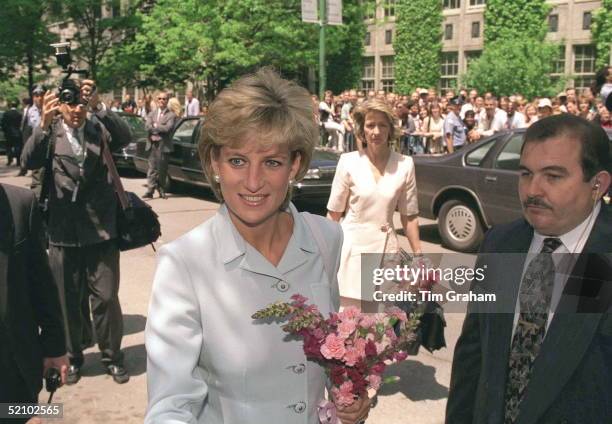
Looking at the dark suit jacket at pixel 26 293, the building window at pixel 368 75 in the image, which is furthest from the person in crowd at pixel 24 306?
the building window at pixel 368 75

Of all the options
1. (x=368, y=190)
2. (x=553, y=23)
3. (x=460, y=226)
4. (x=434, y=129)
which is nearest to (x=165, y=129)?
(x=460, y=226)

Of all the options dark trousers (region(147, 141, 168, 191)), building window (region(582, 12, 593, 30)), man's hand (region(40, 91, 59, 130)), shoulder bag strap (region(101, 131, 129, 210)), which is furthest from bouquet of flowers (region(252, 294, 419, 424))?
building window (region(582, 12, 593, 30))

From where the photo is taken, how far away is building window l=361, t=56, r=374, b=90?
1987 inches

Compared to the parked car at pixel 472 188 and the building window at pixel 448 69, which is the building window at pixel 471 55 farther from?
the parked car at pixel 472 188

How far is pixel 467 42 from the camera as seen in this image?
148 ft

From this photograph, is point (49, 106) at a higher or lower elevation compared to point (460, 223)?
higher

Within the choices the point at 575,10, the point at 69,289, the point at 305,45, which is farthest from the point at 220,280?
the point at 575,10

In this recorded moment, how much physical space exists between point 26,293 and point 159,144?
1189 cm

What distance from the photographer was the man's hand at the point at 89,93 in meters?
4.96

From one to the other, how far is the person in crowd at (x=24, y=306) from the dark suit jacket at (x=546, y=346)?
1.70 metres

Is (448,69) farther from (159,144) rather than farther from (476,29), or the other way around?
(159,144)

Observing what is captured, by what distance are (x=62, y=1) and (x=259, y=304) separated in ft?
92.8

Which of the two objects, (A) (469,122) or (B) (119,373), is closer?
(B) (119,373)

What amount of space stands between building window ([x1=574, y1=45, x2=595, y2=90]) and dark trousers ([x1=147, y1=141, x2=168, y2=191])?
30.8 meters
